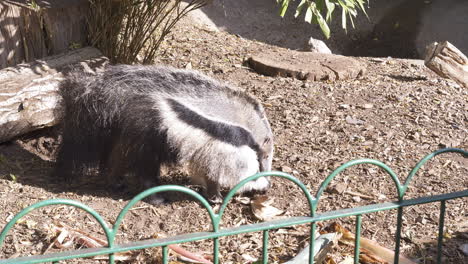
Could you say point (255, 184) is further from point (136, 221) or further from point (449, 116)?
point (449, 116)

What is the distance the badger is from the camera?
16.1 ft

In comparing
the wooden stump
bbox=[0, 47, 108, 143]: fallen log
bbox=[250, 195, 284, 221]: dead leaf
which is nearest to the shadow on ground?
bbox=[0, 47, 108, 143]: fallen log

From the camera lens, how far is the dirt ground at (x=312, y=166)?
14.5 feet

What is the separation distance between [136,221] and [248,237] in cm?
82

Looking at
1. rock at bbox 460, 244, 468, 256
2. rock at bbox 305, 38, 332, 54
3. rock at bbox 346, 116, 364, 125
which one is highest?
rock at bbox 305, 38, 332, 54

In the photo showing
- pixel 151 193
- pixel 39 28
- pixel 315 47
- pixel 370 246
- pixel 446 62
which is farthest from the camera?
pixel 315 47

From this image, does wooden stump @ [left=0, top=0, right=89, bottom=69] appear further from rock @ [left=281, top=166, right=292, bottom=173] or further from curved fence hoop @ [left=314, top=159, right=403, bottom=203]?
curved fence hoop @ [left=314, top=159, right=403, bottom=203]

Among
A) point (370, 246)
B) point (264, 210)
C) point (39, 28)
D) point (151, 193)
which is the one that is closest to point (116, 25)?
point (39, 28)

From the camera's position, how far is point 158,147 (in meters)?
4.90

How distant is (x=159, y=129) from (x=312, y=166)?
4.75 ft

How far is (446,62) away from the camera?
7.84 metres

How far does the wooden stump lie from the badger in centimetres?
99

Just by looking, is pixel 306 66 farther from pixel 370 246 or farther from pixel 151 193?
pixel 151 193

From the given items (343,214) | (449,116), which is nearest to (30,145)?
(343,214)
